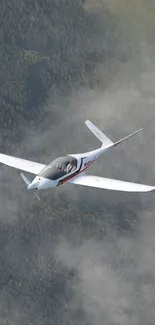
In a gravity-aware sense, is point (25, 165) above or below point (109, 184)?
below

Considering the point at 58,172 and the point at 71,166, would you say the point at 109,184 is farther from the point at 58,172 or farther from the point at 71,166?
the point at 71,166

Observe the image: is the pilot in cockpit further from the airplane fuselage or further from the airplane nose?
the airplane nose

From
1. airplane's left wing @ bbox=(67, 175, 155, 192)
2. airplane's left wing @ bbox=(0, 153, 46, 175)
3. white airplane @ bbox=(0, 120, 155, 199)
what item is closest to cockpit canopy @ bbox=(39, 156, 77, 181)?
white airplane @ bbox=(0, 120, 155, 199)

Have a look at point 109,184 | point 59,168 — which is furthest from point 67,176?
point 109,184

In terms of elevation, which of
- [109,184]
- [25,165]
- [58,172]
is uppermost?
[109,184]

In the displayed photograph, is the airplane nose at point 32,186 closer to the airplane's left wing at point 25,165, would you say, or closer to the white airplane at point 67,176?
the white airplane at point 67,176

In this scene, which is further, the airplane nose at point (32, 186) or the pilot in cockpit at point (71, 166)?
the pilot in cockpit at point (71, 166)

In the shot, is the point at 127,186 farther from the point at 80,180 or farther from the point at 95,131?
the point at 95,131

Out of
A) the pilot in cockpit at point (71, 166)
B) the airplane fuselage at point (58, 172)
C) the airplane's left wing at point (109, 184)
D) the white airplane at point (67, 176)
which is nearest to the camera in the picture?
the airplane's left wing at point (109, 184)

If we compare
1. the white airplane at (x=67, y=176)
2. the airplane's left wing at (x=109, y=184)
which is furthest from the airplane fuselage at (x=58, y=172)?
the airplane's left wing at (x=109, y=184)
